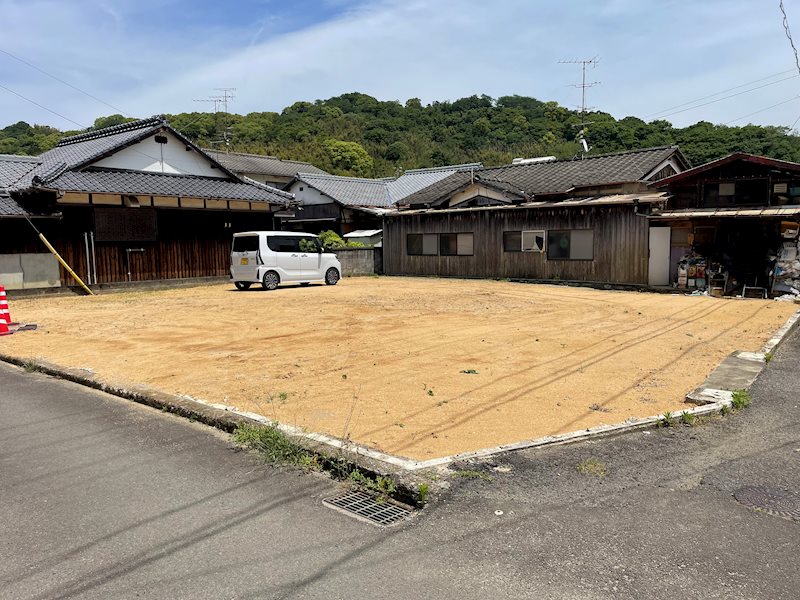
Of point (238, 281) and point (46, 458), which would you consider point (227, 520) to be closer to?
point (46, 458)

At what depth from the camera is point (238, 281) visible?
19.0 m

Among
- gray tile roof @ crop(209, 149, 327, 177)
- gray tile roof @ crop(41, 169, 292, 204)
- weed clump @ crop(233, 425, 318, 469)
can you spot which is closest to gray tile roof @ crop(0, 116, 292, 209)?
gray tile roof @ crop(41, 169, 292, 204)

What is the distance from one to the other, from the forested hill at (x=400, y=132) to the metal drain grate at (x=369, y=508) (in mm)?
37309

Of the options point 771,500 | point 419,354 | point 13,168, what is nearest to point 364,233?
point 13,168

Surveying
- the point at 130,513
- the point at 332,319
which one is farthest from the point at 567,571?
the point at 332,319

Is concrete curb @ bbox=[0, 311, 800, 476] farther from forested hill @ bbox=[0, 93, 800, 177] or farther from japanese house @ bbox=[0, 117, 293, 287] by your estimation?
forested hill @ bbox=[0, 93, 800, 177]

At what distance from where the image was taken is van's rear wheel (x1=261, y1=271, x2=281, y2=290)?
60.7 ft

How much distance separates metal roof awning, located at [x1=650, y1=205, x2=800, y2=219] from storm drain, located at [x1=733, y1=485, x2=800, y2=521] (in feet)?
46.4

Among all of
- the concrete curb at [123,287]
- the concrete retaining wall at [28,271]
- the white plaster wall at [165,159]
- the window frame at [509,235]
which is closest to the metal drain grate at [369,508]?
the concrete retaining wall at [28,271]

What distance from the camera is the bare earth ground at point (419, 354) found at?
522 cm

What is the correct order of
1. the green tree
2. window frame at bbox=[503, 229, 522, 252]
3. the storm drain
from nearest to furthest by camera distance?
the storm drain < window frame at bbox=[503, 229, 522, 252] < the green tree

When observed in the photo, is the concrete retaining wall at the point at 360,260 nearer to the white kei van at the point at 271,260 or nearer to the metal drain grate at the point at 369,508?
the white kei van at the point at 271,260

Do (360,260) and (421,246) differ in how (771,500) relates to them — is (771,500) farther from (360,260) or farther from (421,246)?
(360,260)

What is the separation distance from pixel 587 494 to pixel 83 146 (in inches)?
932
